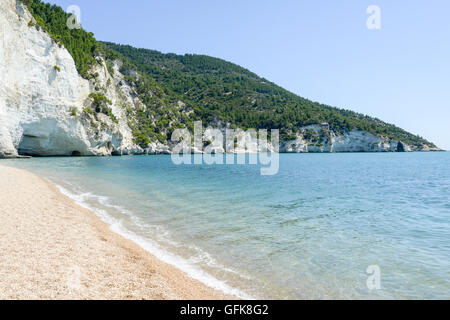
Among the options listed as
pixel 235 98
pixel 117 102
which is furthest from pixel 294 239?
pixel 235 98

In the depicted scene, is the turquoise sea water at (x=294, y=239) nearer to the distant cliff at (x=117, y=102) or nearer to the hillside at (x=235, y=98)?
the distant cliff at (x=117, y=102)

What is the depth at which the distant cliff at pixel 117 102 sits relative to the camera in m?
40.4

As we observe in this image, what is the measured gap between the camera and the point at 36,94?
4188 centimetres

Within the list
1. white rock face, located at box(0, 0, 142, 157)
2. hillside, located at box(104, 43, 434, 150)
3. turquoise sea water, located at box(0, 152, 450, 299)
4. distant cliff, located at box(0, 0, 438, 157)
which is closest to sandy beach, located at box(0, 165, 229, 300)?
turquoise sea water, located at box(0, 152, 450, 299)

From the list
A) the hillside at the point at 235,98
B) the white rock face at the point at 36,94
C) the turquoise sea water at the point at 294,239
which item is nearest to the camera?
the turquoise sea water at the point at 294,239

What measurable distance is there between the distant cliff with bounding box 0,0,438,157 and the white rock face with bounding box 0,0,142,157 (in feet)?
0.50

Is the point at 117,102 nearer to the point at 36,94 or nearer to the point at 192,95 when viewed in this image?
the point at 36,94

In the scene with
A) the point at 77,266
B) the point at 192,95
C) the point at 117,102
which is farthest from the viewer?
the point at 192,95

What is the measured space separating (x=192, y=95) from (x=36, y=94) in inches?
3173

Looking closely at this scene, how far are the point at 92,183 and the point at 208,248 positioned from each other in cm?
1479

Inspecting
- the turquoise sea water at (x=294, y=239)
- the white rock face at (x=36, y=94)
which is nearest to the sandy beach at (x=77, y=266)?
the turquoise sea water at (x=294, y=239)

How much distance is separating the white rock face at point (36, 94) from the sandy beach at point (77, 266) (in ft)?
129

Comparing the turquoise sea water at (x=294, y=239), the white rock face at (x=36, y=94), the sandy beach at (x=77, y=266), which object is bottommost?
the turquoise sea water at (x=294, y=239)

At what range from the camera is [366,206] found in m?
13.4
